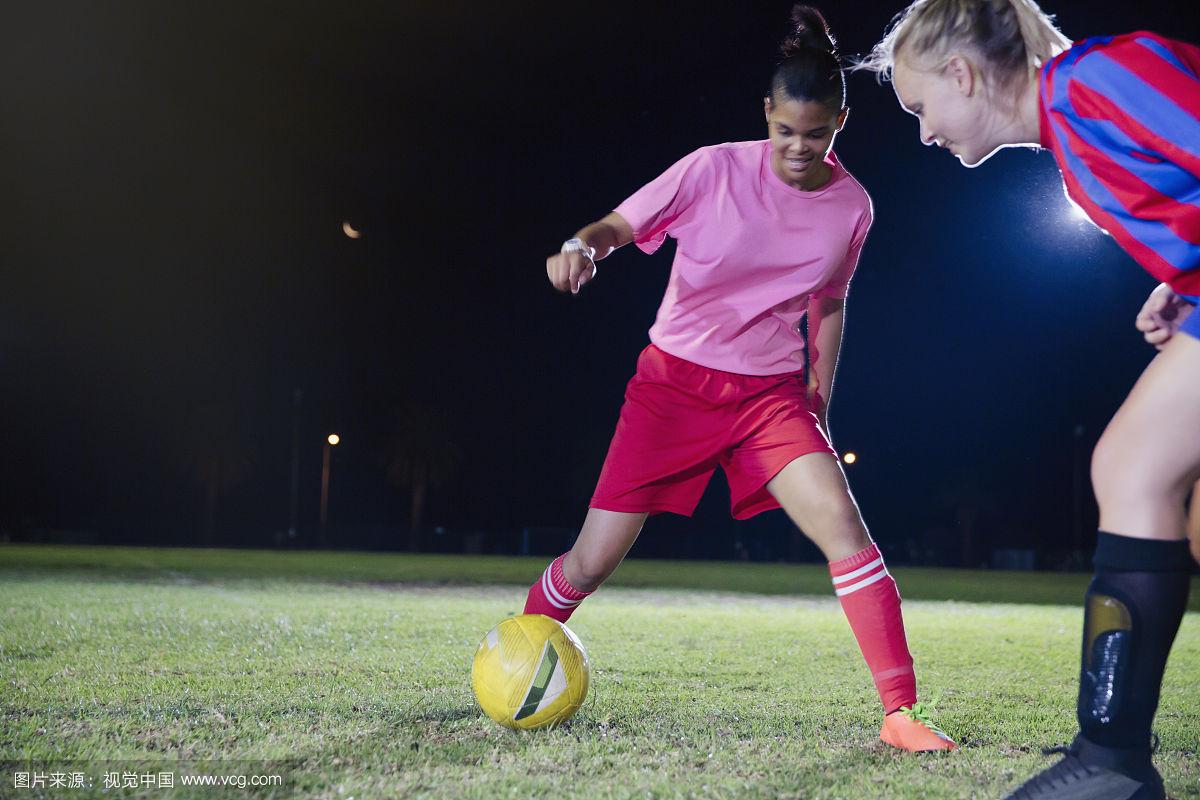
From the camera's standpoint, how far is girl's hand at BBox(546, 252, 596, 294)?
358cm

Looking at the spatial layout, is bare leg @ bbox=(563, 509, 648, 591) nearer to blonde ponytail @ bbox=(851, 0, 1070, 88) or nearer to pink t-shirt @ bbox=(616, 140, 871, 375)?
pink t-shirt @ bbox=(616, 140, 871, 375)

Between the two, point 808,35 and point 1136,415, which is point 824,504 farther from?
point 808,35

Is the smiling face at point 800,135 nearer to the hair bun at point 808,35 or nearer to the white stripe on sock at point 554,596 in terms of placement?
the hair bun at point 808,35

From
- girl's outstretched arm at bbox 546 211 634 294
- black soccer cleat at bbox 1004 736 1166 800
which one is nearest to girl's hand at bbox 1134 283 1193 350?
black soccer cleat at bbox 1004 736 1166 800

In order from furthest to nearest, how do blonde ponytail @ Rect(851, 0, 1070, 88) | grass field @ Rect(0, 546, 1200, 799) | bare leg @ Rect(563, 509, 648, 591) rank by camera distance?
bare leg @ Rect(563, 509, 648, 591) < grass field @ Rect(0, 546, 1200, 799) < blonde ponytail @ Rect(851, 0, 1070, 88)

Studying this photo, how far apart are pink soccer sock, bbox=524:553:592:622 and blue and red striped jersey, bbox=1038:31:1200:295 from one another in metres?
2.70

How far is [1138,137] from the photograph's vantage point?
235 cm

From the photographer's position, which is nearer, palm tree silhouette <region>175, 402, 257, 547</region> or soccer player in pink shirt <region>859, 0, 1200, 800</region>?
soccer player in pink shirt <region>859, 0, 1200, 800</region>

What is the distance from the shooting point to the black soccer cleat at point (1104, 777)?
2.41 metres

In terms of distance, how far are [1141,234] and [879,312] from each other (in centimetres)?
6220

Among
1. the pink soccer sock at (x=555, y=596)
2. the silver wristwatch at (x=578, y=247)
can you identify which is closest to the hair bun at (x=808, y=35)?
the silver wristwatch at (x=578, y=247)

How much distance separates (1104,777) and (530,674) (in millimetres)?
2050

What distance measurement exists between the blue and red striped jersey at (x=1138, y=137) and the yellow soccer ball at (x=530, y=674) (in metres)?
2.45

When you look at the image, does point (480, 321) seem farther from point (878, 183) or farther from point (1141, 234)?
point (1141, 234)
